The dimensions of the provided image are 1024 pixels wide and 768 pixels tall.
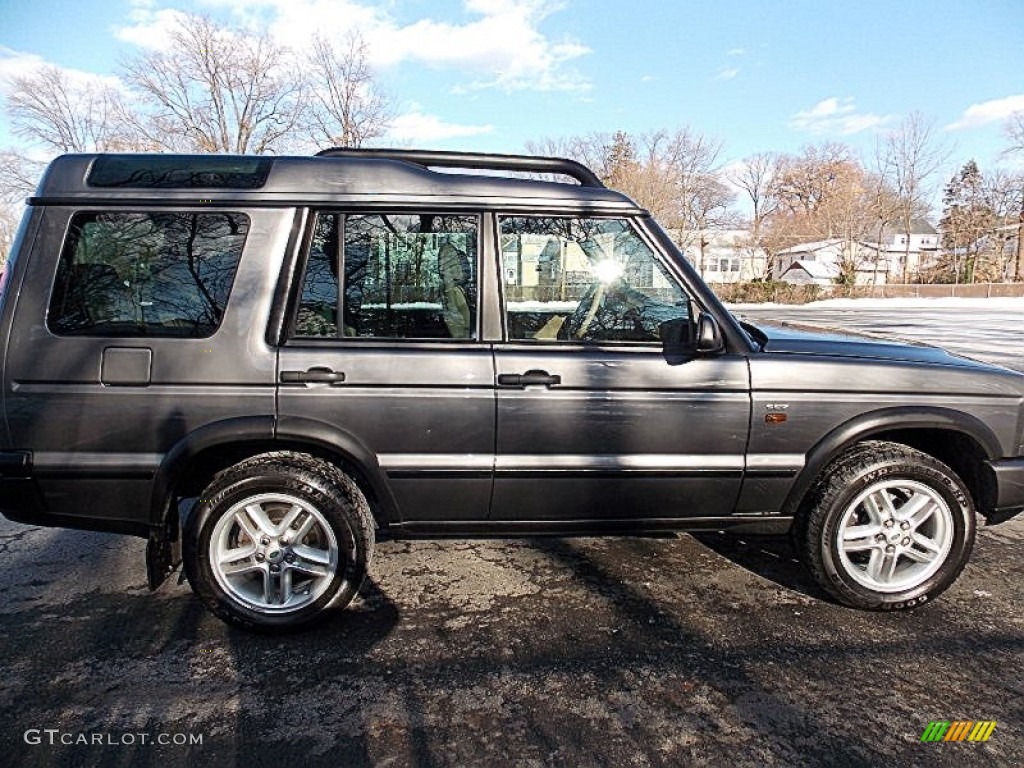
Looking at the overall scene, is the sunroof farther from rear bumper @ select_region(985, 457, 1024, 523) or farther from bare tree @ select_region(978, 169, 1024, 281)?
bare tree @ select_region(978, 169, 1024, 281)

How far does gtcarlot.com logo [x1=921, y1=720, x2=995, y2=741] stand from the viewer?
208 centimetres

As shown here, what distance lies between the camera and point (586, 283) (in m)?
2.78

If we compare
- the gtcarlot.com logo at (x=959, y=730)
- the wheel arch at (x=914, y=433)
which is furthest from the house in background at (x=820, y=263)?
the gtcarlot.com logo at (x=959, y=730)

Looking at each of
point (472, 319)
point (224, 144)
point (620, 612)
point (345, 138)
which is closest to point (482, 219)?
point (472, 319)

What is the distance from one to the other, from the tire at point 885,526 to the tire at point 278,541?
6.86ft

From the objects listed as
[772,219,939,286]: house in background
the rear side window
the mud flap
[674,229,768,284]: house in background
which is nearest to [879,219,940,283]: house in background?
[772,219,939,286]: house in background

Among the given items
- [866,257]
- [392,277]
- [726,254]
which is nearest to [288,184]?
[392,277]

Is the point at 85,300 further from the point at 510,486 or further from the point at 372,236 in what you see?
the point at 510,486

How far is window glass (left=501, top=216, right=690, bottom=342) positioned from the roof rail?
35 centimetres

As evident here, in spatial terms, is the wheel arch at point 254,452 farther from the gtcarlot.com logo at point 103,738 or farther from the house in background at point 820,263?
the house in background at point 820,263

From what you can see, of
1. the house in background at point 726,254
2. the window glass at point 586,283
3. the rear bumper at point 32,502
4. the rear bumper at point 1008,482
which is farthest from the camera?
the house in background at point 726,254

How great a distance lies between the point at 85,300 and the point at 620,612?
270cm

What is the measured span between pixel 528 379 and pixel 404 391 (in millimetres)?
527

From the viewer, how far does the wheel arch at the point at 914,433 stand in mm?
2727
